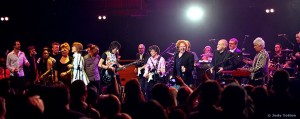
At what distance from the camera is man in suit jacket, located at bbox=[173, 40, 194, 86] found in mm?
13219

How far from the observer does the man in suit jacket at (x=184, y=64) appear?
13219 mm

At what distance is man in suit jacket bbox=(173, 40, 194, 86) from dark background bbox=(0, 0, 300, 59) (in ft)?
23.1

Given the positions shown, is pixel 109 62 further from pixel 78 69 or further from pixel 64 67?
pixel 64 67

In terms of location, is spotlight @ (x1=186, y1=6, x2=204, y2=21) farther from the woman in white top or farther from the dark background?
the woman in white top

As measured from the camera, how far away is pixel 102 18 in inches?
851

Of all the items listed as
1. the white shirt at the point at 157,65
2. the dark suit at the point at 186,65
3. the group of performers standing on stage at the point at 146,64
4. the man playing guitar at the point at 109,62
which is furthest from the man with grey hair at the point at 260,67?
the man playing guitar at the point at 109,62

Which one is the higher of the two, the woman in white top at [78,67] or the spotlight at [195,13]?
the spotlight at [195,13]

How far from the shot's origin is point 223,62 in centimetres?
1267

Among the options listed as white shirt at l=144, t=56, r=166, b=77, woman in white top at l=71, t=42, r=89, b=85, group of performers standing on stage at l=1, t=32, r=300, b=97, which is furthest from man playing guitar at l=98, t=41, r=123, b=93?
white shirt at l=144, t=56, r=166, b=77

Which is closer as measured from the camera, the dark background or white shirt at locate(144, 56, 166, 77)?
white shirt at locate(144, 56, 166, 77)

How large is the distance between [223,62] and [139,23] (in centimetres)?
983

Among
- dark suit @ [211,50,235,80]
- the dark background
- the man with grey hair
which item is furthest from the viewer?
the dark background

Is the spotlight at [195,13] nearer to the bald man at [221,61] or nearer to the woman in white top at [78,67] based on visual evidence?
the bald man at [221,61]

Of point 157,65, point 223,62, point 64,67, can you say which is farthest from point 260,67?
point 64,67
